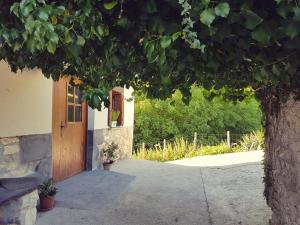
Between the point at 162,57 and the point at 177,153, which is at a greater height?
the point at 162,57

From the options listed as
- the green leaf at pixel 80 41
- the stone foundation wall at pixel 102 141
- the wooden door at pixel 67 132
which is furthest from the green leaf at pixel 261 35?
the stone foundation wall at pixel 102 141

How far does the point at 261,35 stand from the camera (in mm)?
1539

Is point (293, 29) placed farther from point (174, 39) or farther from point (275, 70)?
point (174, 39)

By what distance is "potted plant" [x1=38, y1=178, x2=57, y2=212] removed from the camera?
15.4 feet

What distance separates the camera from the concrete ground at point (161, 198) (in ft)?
15.0

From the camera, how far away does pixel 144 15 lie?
5.92 ft

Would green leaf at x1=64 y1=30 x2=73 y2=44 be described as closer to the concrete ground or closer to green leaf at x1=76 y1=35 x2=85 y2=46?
green leaf at x1=76 y1=35 x2=85 y2=46

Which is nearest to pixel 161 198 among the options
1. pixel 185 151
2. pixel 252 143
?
pixel 185 151

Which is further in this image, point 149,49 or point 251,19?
point 149,49

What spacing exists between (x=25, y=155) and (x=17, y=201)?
1.63 m

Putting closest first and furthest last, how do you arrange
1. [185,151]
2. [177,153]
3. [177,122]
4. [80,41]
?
[80,41], [177,153], [185,151], [177,122]

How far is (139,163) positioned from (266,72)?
304 inches

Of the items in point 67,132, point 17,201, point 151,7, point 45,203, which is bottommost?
point 45,203

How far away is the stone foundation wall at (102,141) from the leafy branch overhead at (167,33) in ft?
17.2
